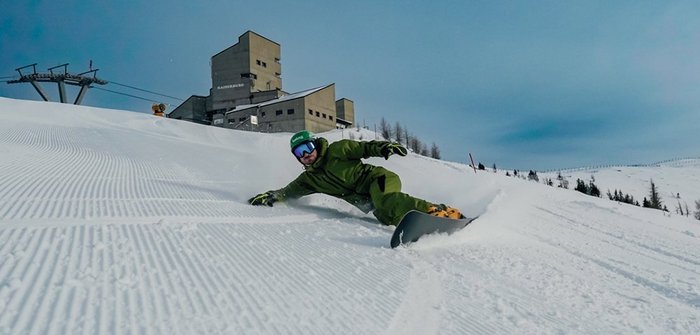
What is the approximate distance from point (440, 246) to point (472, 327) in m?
1.38

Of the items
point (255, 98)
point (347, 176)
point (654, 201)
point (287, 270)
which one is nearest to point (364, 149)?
point (347, 176)

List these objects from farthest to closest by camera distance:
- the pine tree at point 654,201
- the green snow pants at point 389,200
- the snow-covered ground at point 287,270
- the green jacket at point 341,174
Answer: the pine tree at point 654,201 < the green jacket at point 341,174 < the green snow pants at point 389,200 < the snow-covered ground at point 287,270

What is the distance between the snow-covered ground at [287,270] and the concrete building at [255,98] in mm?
34229

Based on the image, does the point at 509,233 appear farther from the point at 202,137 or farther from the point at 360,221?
the point at 202,137

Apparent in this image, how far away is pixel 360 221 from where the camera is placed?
383cm

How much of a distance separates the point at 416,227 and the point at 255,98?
40756 millimetres

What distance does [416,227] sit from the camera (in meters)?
2.79

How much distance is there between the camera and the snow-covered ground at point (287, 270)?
133cm

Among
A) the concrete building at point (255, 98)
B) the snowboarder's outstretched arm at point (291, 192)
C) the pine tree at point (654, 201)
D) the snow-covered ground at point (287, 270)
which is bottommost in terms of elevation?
the pine tree at point (654, 201)

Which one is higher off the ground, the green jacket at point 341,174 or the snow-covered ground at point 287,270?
the green jacket at point 341,174

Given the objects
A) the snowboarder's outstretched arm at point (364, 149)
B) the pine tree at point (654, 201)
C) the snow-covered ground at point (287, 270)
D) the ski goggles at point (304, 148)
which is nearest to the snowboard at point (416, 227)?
the snow-covered ground at point (287, 270)

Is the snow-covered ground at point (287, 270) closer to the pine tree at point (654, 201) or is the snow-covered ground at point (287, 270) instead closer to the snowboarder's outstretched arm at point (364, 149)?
the snowboarder's outstretched arm at point (364, 149)

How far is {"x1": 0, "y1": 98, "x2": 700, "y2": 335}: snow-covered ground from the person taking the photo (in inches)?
52.4

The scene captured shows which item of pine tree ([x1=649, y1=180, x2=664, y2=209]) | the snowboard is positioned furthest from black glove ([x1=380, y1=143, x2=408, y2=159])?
pine tree ([x1=649, y1=180, x2=664, y2=209])
